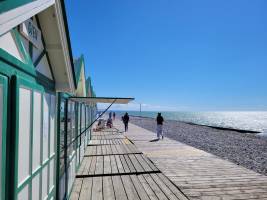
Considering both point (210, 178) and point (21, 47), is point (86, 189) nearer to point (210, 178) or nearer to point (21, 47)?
point (210, 178)

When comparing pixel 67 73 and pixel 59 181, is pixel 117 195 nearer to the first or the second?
pixel 59 181

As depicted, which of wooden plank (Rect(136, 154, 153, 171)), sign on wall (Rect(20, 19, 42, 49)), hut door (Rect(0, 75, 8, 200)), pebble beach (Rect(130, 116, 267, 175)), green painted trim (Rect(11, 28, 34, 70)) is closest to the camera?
hut door (Rect(0, 75, 8, 200))

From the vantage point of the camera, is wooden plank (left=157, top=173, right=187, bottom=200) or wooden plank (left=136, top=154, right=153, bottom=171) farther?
wooden plank (left=136, top=154, right=153, bottom=171)

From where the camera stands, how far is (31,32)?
2998 mm

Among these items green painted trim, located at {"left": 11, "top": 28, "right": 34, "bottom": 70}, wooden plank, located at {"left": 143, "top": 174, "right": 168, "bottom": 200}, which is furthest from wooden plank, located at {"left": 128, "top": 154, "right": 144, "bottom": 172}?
green painted trim, located at {"left": 11, "top": 28, "right": 34, "bottom": 70}

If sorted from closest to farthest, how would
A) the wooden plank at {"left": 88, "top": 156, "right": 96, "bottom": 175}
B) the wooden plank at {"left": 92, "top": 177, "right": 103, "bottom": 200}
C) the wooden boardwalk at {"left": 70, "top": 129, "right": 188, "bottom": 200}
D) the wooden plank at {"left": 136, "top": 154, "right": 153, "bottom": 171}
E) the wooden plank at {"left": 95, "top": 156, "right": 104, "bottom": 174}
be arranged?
the wooden plank at {"left": 92, "top": 177, "right": 103, "bottom": 200} < the wooden boardwalk at {"left": 70, "top": 129, "right": 188, "bottom": 200} < the wooden plank at {"left": 88, "top": 156, "right": 96, "bottom": 175} < the wooden plank at {"left": 95, "top": 156, "right": 104, "bottom": 174} < the wooden plank at {"left": 136, "top": 154, "right": 153, "bottom": 171}

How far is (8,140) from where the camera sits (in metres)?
2.23

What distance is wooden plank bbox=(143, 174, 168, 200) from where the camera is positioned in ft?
18.9

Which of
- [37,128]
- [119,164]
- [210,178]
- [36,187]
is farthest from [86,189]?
[210,178]

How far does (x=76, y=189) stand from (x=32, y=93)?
4.12 m

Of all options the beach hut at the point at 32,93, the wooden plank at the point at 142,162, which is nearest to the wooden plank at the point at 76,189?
the beach hut at the point at 32,93

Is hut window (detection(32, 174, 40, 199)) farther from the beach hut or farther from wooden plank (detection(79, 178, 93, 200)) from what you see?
wooden plank (detection(79, 178, 93, 200))

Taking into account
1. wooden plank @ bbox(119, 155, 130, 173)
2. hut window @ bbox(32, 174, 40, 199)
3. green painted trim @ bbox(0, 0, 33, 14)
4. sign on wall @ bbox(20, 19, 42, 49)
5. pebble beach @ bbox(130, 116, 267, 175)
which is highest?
sign on wall @ bbox(20, 19, 42, 49)

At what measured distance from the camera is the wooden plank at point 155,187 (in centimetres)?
575
